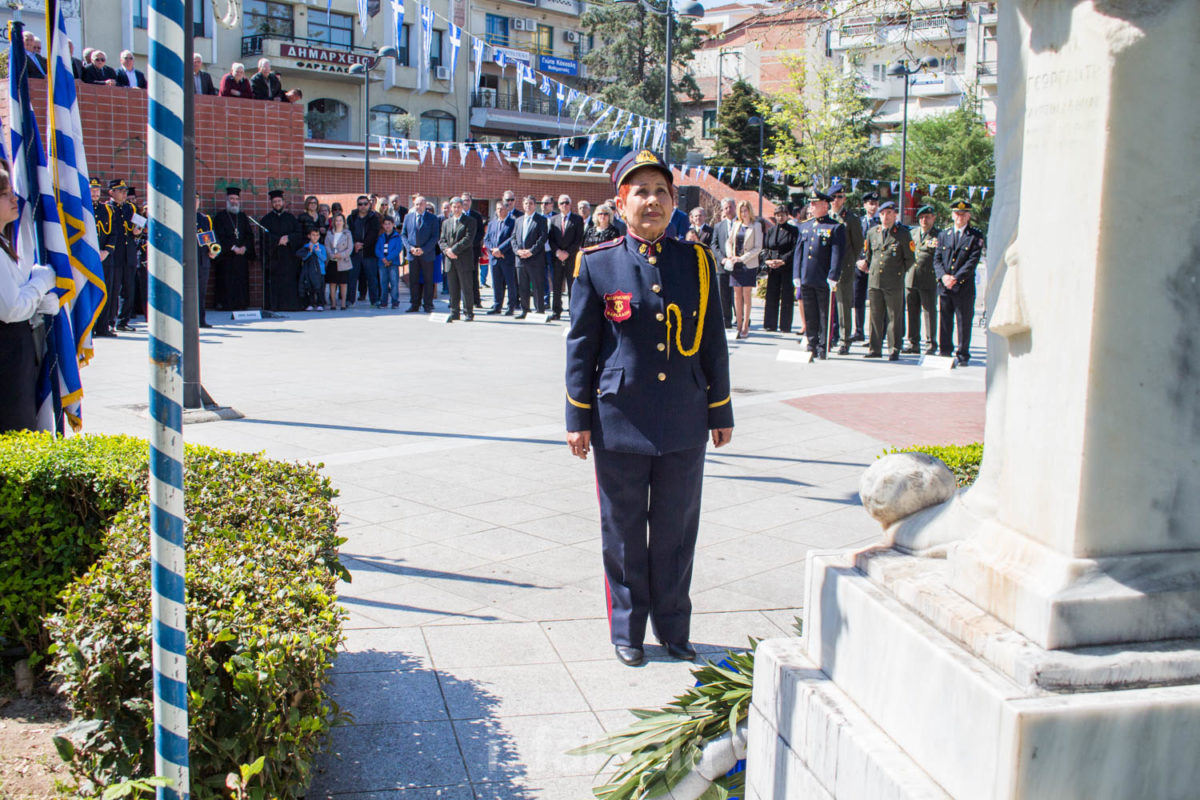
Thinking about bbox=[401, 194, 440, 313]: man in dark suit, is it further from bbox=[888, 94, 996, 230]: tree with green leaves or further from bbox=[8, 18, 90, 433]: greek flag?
bbox=[888, 94, 996, 230]: tree with green leaves

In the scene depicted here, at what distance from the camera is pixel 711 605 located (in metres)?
5.21

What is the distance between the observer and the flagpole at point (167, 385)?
8.24ft

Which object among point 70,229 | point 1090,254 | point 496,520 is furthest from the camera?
point 496,520

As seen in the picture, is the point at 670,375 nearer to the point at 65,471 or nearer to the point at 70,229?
the point at 65,471

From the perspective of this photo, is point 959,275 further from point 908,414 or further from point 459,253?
point 459,253

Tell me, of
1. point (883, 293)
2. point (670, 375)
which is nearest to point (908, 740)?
point (670, 375)

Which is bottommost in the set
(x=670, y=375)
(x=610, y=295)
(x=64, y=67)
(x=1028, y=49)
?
(x=670, y=375)

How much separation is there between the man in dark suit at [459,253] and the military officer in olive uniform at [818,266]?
19.6ft

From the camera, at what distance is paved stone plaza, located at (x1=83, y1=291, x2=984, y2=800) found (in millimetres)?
3859

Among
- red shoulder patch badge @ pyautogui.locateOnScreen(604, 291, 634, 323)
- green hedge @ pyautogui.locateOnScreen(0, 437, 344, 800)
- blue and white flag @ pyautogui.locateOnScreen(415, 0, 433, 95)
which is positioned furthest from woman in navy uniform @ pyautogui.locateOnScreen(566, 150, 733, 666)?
blue and white flag @ pyautogui.locateOnScreen(415, 0, 433, 95)

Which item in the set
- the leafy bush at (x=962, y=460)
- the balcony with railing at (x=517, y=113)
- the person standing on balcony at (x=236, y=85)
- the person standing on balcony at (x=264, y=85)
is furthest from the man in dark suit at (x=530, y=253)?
the balcony with railing at (x=517, y=113)

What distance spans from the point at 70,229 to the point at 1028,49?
532 centimetres

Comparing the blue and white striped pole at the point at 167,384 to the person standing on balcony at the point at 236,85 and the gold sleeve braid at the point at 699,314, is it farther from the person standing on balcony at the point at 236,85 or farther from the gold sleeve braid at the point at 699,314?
the person standing on balcony at the point at 236,85

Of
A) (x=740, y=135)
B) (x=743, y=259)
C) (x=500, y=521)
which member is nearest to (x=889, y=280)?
(x=743, y=259)
